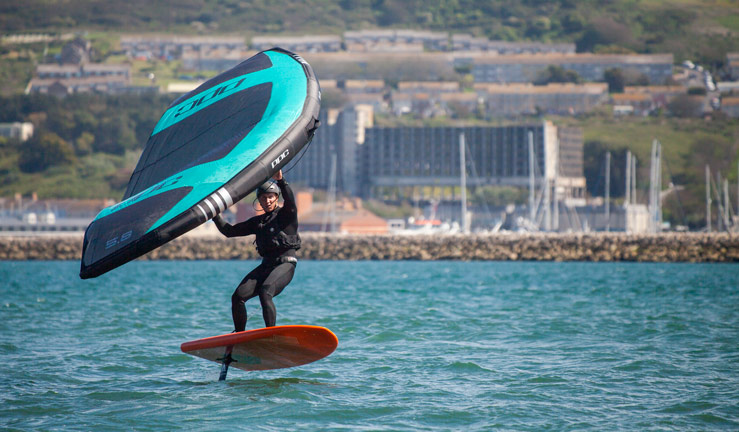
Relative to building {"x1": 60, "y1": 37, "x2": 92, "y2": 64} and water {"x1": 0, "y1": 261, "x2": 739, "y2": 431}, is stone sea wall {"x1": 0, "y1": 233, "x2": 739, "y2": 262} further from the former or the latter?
building {"x1": 60, "y1": 37, "x2": 92, "y2": 64}

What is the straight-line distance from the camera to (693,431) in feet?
25.4

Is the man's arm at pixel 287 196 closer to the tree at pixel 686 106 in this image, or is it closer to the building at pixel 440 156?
the building at pixel 440 156

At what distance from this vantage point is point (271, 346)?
8.80m

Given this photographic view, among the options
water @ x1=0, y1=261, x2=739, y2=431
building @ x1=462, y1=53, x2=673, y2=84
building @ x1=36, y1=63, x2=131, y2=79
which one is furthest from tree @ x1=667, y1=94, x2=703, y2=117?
water @ x1=0, y1=261, x2=739, y2=431

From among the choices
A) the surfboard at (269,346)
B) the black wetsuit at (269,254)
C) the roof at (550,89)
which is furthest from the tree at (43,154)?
the black wetsuit at (269,254)

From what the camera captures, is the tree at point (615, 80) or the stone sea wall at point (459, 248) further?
the tree at point (615, 80)

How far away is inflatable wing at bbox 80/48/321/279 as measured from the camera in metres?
7.56

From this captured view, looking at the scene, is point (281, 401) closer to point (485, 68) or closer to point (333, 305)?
point (333, 305)

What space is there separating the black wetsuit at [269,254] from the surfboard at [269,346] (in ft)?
0.69

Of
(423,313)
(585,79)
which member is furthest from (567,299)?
(585,79)

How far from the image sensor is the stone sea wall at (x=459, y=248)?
49625mm

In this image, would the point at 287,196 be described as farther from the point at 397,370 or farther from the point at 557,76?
the point at 557,76

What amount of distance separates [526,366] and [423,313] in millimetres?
6544

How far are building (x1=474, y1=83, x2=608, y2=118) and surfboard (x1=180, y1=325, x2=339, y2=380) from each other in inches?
6171
